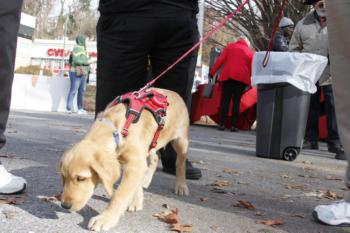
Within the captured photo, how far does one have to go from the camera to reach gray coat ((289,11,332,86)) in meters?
7.05

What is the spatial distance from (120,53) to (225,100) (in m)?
7.10

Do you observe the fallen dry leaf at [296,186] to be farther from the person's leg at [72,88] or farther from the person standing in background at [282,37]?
the person's leg at [72,88]

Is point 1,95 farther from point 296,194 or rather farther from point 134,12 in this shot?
point 296,194

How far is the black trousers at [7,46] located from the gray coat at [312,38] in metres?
4.90

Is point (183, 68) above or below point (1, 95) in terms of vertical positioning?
above

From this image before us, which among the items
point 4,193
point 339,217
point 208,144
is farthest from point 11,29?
point 208,144

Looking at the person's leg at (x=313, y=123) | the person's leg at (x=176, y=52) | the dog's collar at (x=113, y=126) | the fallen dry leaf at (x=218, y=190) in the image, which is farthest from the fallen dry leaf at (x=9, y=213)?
the person's leg at (x=313, y=123)

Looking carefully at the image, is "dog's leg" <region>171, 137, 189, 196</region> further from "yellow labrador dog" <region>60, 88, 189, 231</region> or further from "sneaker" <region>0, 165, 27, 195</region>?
"sneaker" <region>0, 165, 27, 195</region>

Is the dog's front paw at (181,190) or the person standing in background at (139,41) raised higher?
the person standing in background at (139,41)

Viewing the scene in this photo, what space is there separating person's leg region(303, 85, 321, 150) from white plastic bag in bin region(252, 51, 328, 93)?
1.89 meters

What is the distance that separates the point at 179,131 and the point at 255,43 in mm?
12353

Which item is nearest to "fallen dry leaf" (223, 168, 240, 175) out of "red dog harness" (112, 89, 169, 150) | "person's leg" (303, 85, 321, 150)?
"red dog harness" (112, 89, 169, 150)

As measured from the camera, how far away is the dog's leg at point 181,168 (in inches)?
144

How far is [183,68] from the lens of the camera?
4.18m
